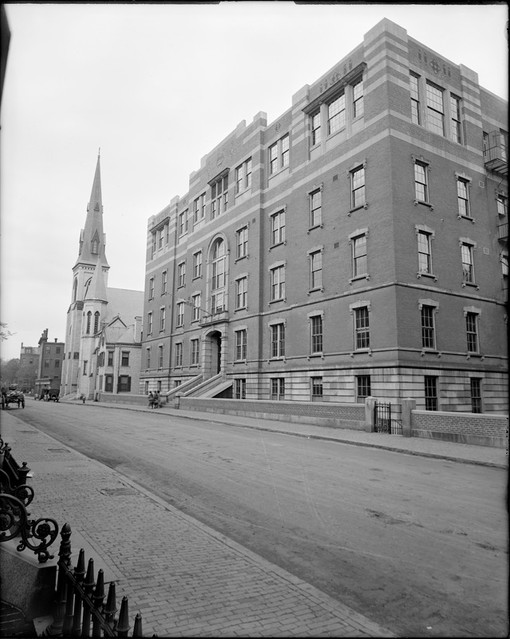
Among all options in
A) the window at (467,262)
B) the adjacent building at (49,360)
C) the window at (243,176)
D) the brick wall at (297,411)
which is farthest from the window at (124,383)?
the adjacent building at (49,360)

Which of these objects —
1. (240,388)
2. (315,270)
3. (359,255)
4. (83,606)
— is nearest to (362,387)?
(359,255)

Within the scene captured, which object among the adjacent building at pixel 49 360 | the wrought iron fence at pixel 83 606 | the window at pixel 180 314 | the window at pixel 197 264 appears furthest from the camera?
the adjacent building at pixel 49 360

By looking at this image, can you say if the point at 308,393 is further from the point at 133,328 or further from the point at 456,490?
the point at 133,328

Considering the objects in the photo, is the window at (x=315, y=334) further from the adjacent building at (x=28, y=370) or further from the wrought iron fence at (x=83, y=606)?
the adjacent building at (x=28, y=370)

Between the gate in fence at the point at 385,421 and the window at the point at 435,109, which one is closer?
the gate in fence at the point at 385,421

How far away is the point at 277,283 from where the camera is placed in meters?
33.0

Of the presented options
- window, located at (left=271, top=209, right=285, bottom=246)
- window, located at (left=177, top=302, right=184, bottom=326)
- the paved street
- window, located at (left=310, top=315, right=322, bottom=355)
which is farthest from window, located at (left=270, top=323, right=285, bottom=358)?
the paved street

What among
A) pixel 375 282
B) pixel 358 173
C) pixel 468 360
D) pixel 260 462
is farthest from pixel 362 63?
pixel 260 462

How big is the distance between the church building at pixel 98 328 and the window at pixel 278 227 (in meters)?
39.7

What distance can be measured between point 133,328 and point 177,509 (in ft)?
222

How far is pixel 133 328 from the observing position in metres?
72.4

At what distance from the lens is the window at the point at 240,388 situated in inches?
1383

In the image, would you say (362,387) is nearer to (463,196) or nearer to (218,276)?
(463,196)

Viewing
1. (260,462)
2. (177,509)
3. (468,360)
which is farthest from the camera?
(468,360)
